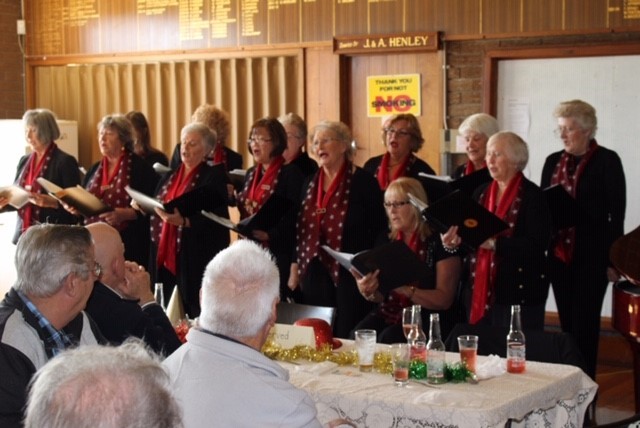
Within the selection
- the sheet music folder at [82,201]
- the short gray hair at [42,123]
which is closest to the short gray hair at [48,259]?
the sheet music folder at [82,201]

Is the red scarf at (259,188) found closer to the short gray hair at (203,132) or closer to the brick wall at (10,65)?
the short gray hair at (203,132)

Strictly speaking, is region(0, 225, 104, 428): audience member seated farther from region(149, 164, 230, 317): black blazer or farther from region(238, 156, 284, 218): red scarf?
region(149, 164, 230, 317): black blazer

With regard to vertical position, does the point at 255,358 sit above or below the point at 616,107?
below

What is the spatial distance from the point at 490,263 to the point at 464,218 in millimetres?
388

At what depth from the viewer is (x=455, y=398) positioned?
3414mm

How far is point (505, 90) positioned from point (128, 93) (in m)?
3.81

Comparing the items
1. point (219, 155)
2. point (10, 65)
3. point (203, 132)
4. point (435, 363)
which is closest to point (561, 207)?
point (435, 363)

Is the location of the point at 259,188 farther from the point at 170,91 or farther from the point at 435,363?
the point at 170,91

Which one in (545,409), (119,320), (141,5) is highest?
(141,5)

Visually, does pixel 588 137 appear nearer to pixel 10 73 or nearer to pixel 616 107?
pixel 616 107

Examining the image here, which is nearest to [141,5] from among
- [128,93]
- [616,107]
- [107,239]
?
[128,93]

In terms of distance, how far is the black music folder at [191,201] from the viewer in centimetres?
595

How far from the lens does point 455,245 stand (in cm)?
499

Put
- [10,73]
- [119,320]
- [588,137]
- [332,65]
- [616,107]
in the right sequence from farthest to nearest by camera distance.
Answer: [10,73]
[332,65]
[616,107]
[588,137]
[119,320]
